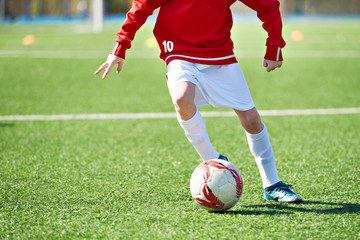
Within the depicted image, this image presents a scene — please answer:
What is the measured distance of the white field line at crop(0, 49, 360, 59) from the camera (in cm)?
1084

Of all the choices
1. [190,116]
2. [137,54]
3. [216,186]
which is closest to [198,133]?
[190,116]

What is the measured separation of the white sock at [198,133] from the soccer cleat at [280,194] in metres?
0.38

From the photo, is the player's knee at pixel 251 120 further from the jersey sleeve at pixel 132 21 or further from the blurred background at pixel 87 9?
the blurred background at pixel 87 9

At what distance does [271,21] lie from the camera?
2.95 m

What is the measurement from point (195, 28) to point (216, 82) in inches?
13.9

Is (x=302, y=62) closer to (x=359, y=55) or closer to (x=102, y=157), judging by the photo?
(x=359, y=55)

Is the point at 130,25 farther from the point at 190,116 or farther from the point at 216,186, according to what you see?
the point at 216,186

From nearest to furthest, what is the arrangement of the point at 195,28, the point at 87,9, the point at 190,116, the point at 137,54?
the point at 190,116
the point at 195,28
the point at 137,54
the point at 87,9

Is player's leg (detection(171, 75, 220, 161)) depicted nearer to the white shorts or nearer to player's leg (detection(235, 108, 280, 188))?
the white shorts

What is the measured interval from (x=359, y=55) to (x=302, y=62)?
1857 millimetres

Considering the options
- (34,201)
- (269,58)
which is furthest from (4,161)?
(269,58)

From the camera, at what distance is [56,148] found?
421 centimetres

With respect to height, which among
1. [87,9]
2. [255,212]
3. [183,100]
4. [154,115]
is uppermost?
[183,100]

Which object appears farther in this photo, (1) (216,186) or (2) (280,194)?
(2) (280,194)
